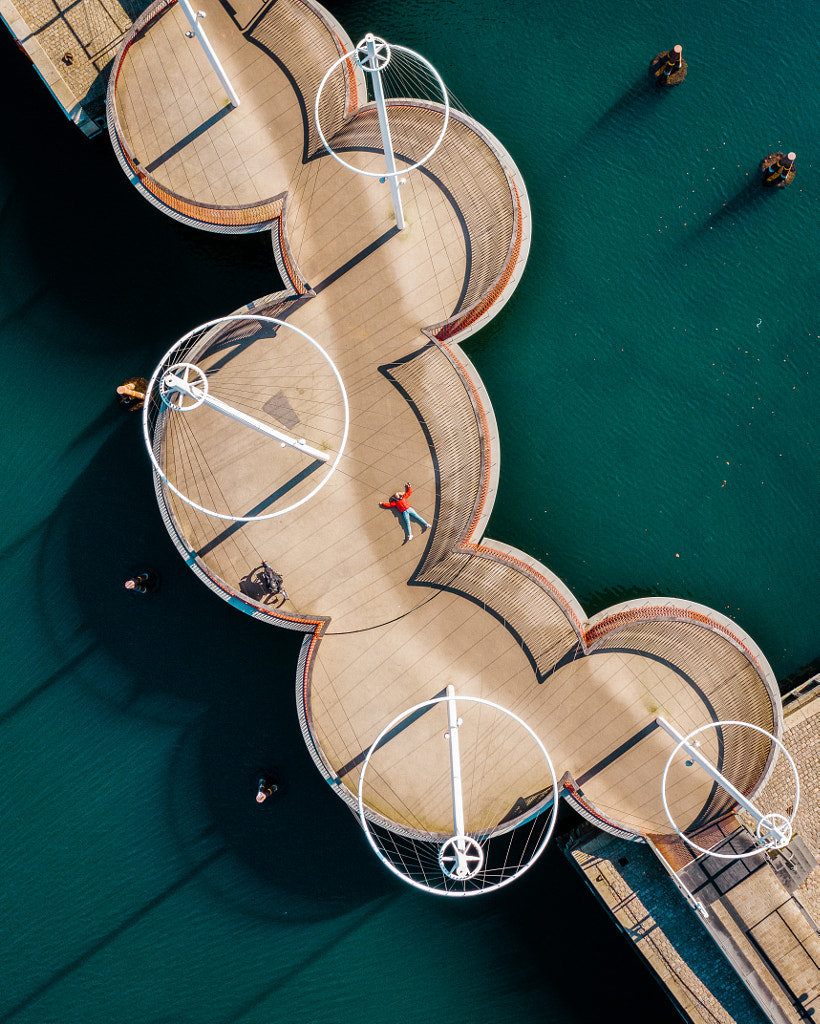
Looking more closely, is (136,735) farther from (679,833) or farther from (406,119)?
(406,119)

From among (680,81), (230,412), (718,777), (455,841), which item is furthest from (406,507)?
(680,81)

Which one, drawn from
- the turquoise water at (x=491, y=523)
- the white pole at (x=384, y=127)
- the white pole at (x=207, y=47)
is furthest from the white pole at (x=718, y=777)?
the white pole at (x=207, y=47)

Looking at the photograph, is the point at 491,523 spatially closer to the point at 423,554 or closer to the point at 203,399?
the point at 423,554

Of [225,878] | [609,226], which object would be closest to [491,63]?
[609,226]

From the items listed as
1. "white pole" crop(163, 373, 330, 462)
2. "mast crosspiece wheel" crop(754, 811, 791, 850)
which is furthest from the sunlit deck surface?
"mast crosspiece wheel" crop(754, 811, 791, 850)

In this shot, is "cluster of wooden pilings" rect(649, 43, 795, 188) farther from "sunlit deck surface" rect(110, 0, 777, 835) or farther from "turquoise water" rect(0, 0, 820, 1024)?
"sunlit deck surface" rect(110, 0, 777, 835)

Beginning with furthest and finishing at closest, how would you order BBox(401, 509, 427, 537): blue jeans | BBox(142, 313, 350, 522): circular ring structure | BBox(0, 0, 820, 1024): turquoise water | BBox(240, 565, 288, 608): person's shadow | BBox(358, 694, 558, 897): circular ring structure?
BBox(0, 0, 820, 1024): turquoise water → BBox(240, 565, 288, 608): person's shadow → BBox(401, 509, 427, 537): blue jeans → BBox(358, 694, 558, 897): circular ring structure → BBox(142, 313, 350, 522): circular ring structure
